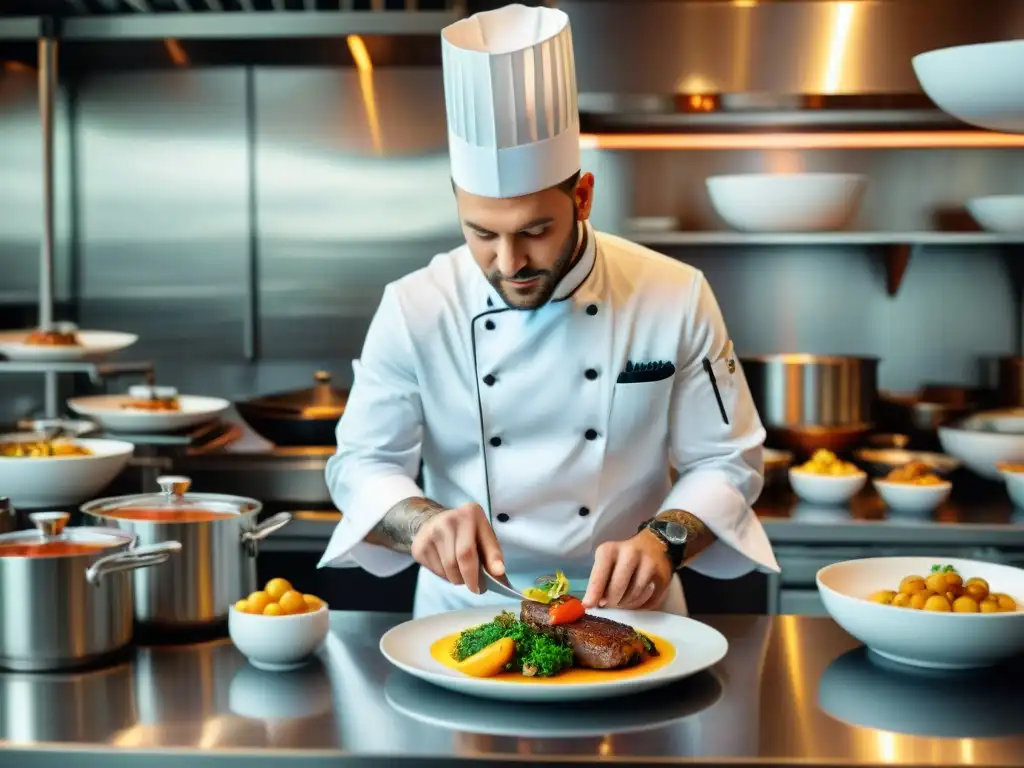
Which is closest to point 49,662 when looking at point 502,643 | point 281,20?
point 502,643

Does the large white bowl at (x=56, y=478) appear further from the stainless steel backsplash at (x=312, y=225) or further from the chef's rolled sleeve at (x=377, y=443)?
the stainless steel backsplash at (x=312, y=225)

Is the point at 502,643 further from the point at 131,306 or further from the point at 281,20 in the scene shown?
the point at 131,306

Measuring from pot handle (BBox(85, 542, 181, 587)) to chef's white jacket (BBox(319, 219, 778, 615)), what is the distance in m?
0.50

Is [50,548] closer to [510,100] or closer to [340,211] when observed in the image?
[510,100]

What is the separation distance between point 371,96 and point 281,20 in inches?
22.9

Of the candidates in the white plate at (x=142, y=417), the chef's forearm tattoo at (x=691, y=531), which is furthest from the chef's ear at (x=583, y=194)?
the white plate at (x=142, y=417)

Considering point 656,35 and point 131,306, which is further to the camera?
point 131,306

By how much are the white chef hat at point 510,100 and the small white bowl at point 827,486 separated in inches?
61.9

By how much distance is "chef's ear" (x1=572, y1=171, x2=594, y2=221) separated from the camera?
208cm

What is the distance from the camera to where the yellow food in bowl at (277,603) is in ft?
5.65

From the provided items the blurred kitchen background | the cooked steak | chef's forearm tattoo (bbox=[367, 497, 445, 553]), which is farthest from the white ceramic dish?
the cooked steak

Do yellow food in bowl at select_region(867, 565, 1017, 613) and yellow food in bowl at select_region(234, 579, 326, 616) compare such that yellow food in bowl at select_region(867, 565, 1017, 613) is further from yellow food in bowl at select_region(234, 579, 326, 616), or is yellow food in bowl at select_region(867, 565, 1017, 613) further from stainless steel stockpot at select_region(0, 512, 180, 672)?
stainless steel stockpot at select_region(0, 512, 180, 672)

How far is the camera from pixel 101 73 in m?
4.02

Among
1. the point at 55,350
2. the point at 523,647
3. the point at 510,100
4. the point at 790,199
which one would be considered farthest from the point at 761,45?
the point at 523,647
